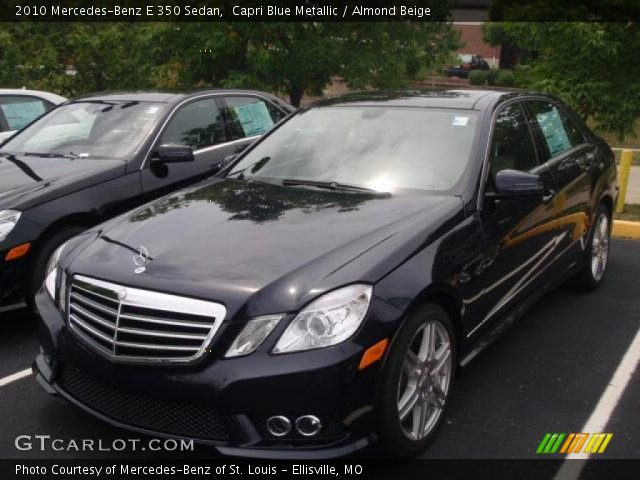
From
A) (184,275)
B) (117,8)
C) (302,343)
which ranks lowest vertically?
(302,343)

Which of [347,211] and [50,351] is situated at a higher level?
[347,211]

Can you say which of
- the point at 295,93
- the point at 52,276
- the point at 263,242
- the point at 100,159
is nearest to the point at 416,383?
the point at 263,242

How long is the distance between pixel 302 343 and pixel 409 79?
11.2 m

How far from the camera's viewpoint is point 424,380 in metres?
3.27

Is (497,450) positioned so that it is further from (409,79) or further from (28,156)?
(409,79)

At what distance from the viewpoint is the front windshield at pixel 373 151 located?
4000 mm

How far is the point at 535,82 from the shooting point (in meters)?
11.1

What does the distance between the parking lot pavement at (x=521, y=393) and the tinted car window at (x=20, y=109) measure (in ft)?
12.9

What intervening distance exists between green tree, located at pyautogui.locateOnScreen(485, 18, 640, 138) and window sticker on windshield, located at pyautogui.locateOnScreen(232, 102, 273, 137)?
522 cm

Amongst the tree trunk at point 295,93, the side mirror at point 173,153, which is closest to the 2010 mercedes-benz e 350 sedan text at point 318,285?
the side mirror at point 173,153

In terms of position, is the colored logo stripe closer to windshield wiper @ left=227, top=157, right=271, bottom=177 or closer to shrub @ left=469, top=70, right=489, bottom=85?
windshield wiper @ left=227, top=157, right=271, bottom=177

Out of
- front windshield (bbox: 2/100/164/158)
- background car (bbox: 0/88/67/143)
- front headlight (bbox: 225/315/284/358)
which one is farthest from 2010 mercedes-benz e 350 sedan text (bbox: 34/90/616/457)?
background car (bbox: 0/88/67/143)

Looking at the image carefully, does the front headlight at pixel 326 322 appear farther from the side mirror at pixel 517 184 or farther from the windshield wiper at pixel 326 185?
the side mirror at pixel 517 184

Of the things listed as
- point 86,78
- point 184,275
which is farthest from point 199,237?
point 86,78
